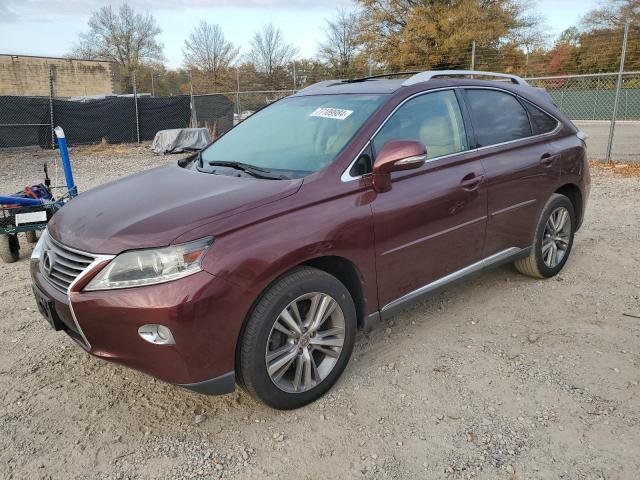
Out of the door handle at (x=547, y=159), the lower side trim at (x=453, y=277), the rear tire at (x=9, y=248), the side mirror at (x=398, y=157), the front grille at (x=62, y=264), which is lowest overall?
the rear tire at (x=9, y=248)

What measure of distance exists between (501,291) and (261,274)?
264cm

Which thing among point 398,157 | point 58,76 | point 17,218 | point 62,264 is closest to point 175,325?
point 62,264

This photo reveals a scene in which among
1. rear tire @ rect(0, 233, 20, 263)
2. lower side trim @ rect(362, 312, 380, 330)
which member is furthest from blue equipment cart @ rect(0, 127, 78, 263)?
lower side trim @ rect(362, 312, 380, 330)

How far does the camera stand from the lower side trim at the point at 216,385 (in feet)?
7.88

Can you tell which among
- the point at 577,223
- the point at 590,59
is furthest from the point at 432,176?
the point at 590,59

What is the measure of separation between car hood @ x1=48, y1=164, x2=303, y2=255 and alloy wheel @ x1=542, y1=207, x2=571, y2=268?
103 inches

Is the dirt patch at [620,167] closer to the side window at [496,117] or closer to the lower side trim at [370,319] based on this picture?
the side window at [496,117]

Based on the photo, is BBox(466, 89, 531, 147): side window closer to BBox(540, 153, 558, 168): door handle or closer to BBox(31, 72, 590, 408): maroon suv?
BBox(31, 72, 590, 408): maroon suv

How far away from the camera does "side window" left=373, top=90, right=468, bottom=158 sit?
10.4 feet

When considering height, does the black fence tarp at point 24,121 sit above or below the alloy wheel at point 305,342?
above

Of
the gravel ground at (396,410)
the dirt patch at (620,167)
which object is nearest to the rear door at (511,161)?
the gravel ground at (396,410)

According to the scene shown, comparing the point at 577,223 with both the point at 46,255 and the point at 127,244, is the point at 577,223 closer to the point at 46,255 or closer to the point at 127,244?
the point at 127,244

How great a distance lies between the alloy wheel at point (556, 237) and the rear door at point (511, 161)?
0.29 metres

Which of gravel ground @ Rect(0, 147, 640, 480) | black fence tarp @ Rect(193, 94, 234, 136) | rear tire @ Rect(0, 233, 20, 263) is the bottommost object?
gravel ground @ Rect(0, 147, 640, 480)
